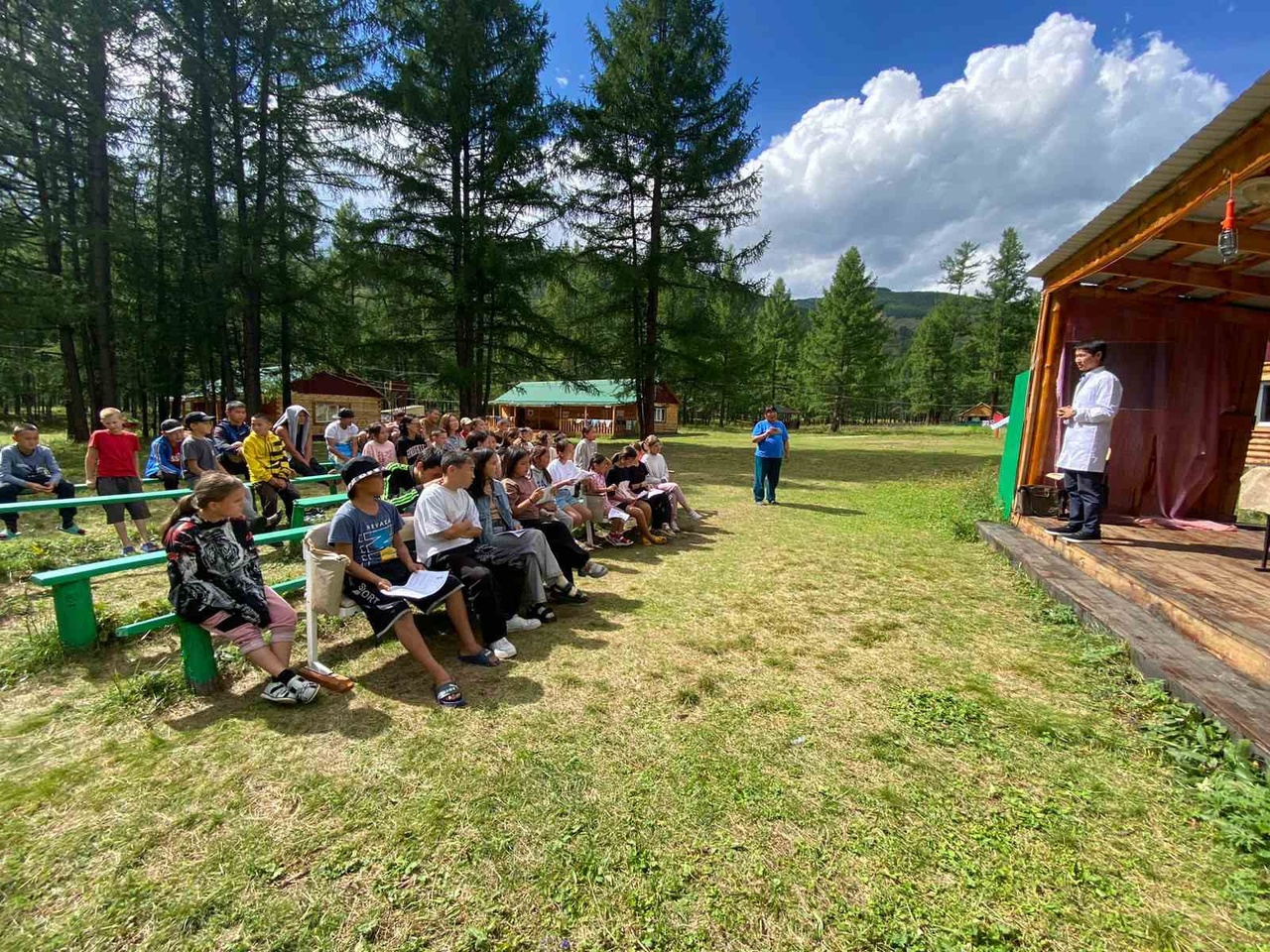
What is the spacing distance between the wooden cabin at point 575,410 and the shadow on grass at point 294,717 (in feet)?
89.6

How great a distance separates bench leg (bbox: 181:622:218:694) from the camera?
9.87 ft

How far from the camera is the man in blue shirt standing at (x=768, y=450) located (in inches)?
357

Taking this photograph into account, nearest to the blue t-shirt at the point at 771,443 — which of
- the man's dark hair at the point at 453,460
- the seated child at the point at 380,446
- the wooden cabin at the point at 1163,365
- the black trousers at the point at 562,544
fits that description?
the wooden cabin at the point at 1163,365

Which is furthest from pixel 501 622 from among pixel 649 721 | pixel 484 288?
pixel 484 288

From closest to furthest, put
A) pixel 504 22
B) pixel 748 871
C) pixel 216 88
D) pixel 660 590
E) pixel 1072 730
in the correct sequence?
pixel 748 871, pixel 1072 730, pixel 660 590, pixel 216 88, pixel 504 22

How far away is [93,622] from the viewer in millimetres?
3508

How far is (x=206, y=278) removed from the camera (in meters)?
14.1

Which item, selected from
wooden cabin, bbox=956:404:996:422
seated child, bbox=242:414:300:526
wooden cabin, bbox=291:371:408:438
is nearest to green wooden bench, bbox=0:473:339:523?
seated child, bbox=242:414:300:526

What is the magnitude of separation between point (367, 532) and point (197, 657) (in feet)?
3.67

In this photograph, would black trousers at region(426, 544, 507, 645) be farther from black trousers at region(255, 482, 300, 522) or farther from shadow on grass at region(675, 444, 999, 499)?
shadow on grass at region(675, 444, 999, 499)

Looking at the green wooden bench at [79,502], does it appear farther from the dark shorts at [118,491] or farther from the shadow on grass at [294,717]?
the shadow on grass at [294,717]

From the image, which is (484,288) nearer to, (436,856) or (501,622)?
(501,622)

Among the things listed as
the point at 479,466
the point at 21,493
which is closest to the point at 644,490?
the point at 479,466

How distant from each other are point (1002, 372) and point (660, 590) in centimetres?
4400
